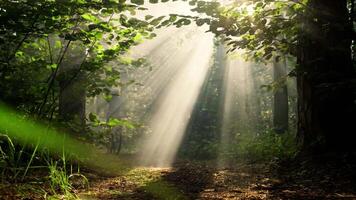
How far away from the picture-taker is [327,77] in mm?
5969

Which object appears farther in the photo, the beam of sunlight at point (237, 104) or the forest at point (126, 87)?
the beam of sunlight at point (237, 104)

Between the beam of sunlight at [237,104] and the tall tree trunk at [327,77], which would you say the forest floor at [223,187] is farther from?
the beam of sunlight at [237,104]

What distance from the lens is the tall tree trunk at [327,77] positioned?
19.6ft

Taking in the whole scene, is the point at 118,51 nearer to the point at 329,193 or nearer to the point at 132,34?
the point at 132,34

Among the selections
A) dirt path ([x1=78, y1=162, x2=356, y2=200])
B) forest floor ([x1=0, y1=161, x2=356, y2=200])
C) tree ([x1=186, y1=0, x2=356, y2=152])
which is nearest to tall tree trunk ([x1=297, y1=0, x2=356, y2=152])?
tree ([x1=186, y1=0, x2=356, y2=152])

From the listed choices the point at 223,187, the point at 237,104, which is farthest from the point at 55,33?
the point at 237,104

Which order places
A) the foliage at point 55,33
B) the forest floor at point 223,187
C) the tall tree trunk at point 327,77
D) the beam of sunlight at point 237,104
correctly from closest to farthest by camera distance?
1. the forest floor at point 223,187
2. the foliage at point 55,33
3. the tall tree trunk at point 327,77
4. the beam of sunlight at point 237,104

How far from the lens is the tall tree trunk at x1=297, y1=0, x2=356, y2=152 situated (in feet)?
19.6

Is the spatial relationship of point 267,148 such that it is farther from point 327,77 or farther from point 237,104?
point 237,104

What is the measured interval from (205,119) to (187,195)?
57.9 feet

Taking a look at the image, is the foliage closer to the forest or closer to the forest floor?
the forest

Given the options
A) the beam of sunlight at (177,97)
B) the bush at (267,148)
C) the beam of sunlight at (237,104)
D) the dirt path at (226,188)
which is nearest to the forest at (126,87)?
the dirt path at (226,188)

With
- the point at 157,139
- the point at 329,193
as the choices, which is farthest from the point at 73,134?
the point at 157,139

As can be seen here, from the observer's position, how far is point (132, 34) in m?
5.34
